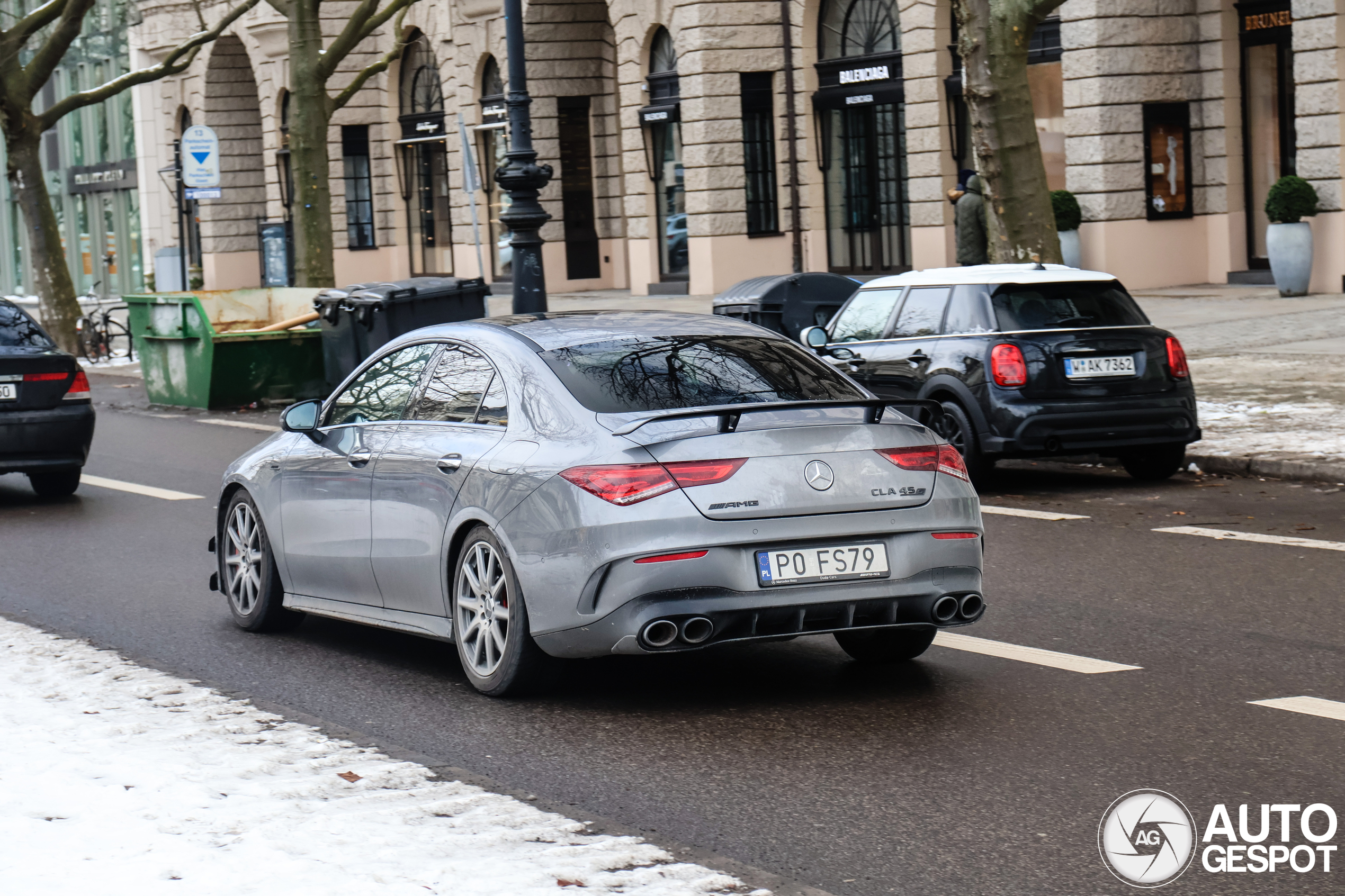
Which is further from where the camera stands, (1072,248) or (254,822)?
(1072,248)

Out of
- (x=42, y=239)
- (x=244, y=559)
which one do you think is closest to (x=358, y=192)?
(x=42, y=239)

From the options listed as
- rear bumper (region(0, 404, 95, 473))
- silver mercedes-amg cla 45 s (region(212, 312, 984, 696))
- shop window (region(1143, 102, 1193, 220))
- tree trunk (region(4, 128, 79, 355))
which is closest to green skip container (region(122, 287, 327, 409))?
rear bumper (region(0, 404, 95, 473))

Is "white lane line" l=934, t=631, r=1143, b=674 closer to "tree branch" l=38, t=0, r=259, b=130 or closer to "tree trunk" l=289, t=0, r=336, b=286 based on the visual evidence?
"tree trunk" l=289, t=0, r=336, b=286

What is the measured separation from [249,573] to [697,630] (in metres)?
2.93

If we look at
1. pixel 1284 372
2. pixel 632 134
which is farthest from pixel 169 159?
pixel 1284 372

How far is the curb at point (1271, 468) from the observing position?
12.1 meters

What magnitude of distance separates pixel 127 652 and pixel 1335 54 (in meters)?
20.7

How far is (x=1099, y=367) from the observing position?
12125 millimetres

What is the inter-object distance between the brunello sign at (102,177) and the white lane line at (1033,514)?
47.1 metres

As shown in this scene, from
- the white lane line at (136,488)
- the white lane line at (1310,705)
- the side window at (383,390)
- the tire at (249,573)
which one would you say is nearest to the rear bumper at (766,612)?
the white lane line at (1310,705)

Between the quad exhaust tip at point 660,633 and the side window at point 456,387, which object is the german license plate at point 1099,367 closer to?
the side window at point 456,387

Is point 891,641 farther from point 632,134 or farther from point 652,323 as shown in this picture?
point 632,134

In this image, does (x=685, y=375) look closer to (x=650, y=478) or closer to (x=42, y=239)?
(x=650, y=478)

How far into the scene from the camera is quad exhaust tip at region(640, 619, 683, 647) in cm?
621
